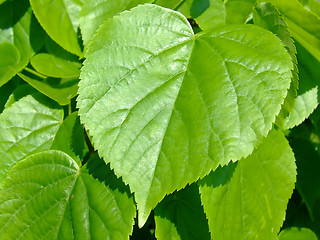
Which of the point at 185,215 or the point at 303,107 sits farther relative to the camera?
the point at 303,107

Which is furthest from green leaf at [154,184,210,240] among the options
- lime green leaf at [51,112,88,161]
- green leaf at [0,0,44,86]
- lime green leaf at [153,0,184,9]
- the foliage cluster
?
green leaf at [0,0,44,86]

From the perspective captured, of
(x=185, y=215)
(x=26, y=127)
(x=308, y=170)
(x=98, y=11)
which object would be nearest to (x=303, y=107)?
(x=308, y=170)

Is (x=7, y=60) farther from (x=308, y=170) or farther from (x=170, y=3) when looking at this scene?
(x=308, y=170)

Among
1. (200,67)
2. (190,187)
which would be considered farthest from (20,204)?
(200,67)

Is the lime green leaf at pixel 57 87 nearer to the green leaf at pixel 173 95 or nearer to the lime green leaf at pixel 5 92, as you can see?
the lime green leaf at pixel 5 92

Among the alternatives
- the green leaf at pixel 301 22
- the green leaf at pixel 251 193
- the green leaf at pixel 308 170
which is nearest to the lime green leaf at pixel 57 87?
the green leaf at pixel 251 193

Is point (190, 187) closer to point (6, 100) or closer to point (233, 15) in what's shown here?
point (233, 15)

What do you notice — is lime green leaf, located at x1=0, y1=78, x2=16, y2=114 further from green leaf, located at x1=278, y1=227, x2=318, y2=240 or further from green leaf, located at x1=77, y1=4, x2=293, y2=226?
green leaf, located at x1=278, y1=227, x2=318, y2=240
